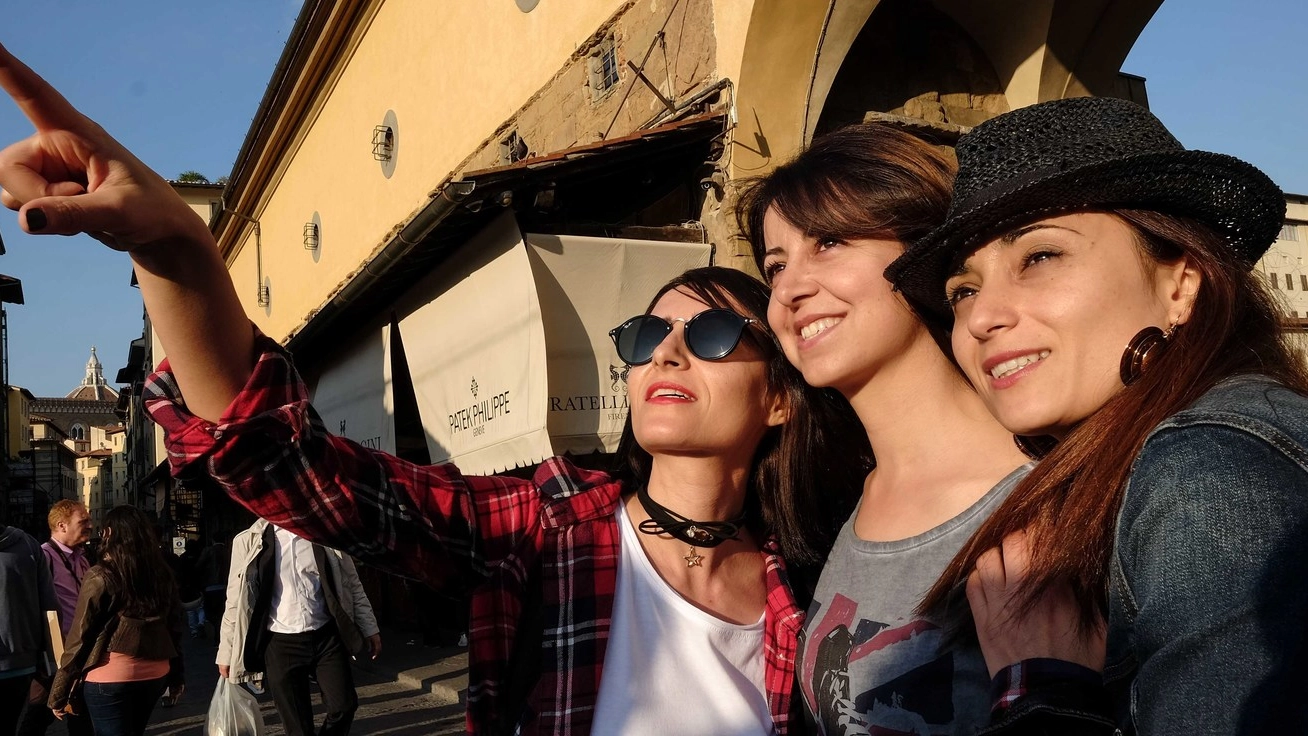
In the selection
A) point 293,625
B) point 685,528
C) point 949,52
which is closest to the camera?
point 685,528

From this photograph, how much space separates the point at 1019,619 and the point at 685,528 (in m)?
0.87

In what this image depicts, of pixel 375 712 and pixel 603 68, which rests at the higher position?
pixel 603 68

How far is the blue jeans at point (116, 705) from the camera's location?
5.07 metres

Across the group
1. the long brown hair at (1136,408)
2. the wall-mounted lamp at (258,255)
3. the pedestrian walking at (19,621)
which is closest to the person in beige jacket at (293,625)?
the pedestrian walking at (19,621)

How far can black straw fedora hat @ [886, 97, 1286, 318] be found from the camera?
1.22 m

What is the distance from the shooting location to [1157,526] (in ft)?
3.02

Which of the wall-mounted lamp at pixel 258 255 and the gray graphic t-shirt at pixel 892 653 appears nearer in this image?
the gray graphic t-shirt at pixel 892 653

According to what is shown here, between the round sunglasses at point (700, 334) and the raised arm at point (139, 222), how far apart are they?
0.85 metres

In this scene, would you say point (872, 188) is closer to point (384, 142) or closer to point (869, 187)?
point (869, 187)

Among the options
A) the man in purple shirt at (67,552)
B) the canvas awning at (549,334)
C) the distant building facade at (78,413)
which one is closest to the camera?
the canvas awning at (549,334)

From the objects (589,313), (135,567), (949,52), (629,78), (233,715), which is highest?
(629,78)

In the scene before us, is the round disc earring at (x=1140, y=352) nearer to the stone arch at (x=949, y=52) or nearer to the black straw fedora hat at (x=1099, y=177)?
the black straw fedora hat at (x=1099, y=177)

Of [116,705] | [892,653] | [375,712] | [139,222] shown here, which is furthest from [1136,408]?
[375,712]

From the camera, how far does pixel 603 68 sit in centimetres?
793
